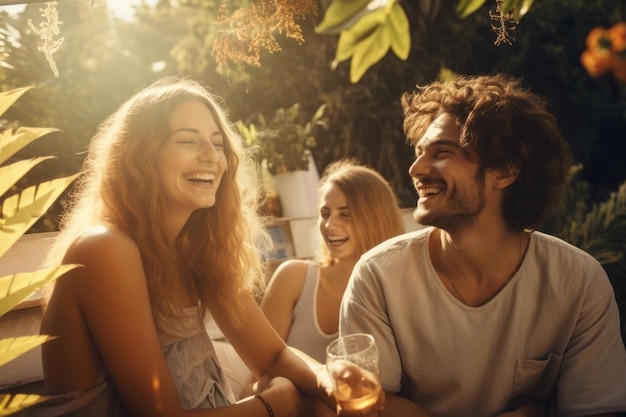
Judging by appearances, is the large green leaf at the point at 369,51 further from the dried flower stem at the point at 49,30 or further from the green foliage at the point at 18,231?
the dried flower stem at the point at 49,30

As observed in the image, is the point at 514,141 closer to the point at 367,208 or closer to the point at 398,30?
the point at 367,208

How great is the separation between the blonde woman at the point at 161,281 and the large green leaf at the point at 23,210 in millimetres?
908

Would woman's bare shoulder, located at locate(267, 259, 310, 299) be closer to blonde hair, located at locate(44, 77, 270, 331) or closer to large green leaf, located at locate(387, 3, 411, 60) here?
blonde hair, located at locate(44, 77, 270, 331)

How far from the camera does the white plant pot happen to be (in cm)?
423

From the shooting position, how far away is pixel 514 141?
7.61 ft

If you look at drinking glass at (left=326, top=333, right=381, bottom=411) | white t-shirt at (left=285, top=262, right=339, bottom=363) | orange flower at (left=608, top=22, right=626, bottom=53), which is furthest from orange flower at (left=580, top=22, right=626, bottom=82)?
white t-shirt at (left=285, top=262, right=339, bottom=363)

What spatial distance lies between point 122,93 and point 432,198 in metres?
2.64

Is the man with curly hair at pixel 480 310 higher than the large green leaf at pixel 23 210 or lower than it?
lower

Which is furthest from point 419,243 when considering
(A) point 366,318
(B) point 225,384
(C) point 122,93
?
(C) point 122,93

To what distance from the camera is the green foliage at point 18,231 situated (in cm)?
58

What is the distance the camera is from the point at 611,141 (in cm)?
848

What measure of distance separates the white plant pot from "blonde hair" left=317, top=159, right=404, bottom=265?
2.75 feet

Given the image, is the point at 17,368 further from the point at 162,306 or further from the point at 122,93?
the point at 122,93

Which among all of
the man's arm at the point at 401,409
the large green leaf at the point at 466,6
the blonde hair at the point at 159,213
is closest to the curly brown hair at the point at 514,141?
the man's arm at the point at 401,409
